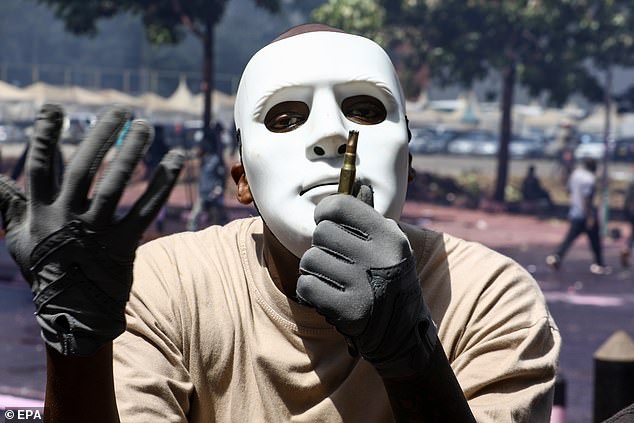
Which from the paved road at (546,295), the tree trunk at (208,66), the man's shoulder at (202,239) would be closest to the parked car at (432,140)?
the paved road at (546,295)

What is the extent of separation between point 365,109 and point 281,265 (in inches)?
14.6

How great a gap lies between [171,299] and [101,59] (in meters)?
31.9

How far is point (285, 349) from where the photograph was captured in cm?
236

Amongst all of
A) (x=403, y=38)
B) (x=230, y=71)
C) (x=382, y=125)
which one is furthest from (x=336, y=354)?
(x=230, y=71)

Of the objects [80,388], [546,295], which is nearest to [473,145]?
[546,295]

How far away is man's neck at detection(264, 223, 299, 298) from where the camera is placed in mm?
2443

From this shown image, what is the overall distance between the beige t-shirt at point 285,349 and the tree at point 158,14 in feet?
72.3

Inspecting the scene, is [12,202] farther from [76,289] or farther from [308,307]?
[308,307]

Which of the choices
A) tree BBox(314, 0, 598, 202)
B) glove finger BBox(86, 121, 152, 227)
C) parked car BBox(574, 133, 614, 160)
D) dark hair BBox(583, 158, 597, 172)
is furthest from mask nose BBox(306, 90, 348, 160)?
parked car BBox(574, 133, 614, 160)

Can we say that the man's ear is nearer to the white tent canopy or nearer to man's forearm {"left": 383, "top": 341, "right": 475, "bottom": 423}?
man's forearm {"left": 383, "top": 341, "right": 475, "bottom": 423}

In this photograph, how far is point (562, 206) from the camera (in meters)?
27.6

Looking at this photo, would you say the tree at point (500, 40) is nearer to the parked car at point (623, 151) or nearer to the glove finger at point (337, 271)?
the parked car at point (623, 151)

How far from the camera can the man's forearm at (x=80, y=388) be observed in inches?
75.7

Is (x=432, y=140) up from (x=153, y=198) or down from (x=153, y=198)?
down
